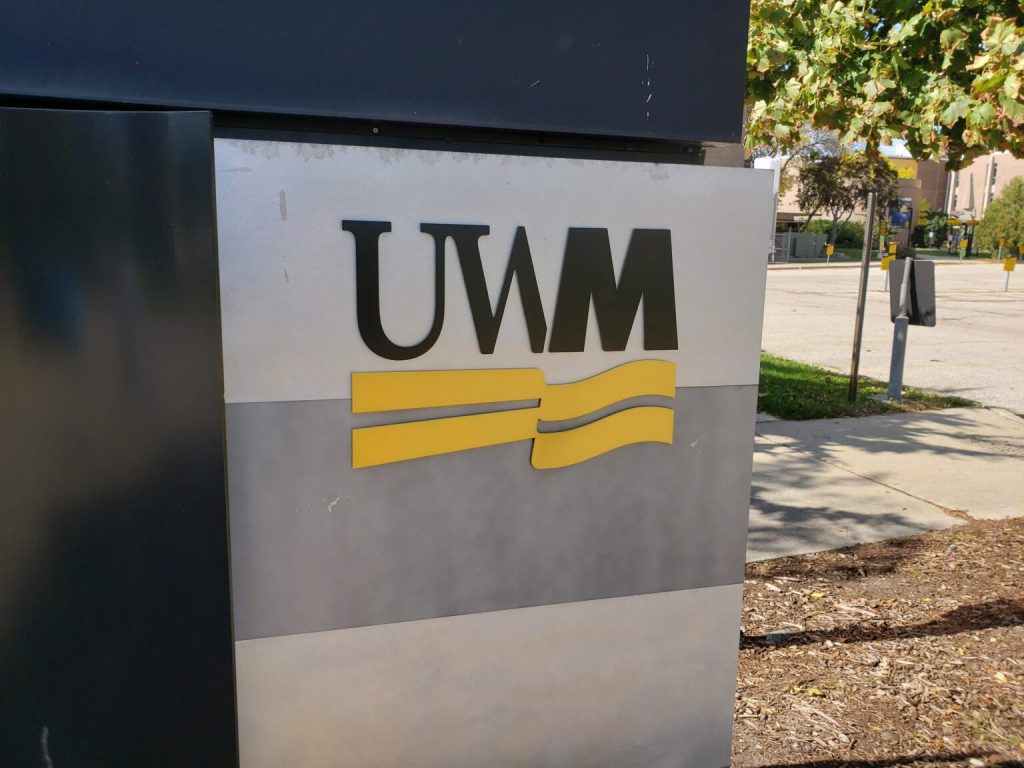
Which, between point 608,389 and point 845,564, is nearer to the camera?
point 608,389

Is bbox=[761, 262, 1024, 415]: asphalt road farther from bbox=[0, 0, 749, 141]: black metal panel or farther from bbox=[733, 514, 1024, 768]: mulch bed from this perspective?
bbox=[0, 0, 749, 141]: black metal panel

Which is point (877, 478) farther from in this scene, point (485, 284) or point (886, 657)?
point (485, 284)

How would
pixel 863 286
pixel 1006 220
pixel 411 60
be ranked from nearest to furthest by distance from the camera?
pixel 411 60 → pixel 863 286 → pixel 1006 220

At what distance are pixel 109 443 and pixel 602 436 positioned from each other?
1.25 metres

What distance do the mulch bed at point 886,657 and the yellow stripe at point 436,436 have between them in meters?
1.65

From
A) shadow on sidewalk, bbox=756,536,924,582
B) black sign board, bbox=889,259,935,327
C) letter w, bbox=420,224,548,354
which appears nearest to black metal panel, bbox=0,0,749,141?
letter w, bbox=420,224,548,354

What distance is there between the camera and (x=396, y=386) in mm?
2217

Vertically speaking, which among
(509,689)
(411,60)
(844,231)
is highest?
(844,231)

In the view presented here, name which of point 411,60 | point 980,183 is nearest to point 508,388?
point 411,60

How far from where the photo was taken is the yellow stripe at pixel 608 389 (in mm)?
2383

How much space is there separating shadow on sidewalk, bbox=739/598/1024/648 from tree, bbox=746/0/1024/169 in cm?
241

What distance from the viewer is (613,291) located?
93.9 inches

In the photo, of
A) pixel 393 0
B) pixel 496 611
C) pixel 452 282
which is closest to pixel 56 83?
pixel 393 0

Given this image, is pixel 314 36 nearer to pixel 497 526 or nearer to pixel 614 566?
pixel 497 526
